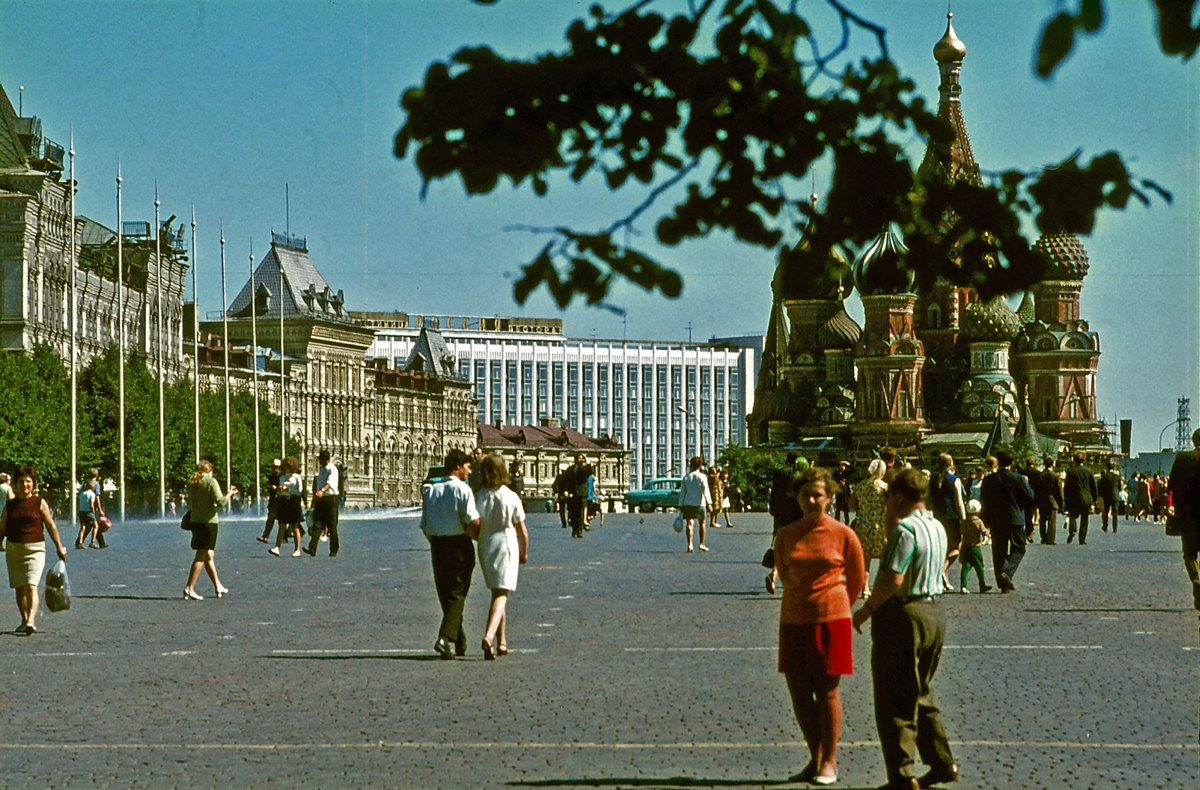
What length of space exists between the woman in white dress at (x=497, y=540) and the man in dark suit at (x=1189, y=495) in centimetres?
548

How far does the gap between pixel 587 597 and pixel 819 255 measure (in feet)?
68.2

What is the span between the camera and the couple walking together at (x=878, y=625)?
10352 mm

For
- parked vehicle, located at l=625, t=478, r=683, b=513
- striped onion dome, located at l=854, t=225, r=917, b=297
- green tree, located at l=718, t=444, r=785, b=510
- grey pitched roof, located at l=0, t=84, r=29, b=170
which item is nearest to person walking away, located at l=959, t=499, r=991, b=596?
striped onion dome, located at l=854, t=225, r=917, b=297

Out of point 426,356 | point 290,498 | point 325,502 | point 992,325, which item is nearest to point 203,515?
point 325,502

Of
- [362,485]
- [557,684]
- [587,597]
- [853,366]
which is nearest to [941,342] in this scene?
[853,366]

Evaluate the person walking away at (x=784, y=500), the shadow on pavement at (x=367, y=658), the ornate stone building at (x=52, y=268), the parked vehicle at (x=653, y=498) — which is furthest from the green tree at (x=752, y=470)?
the shadow on pavement at (x=367, y=658)

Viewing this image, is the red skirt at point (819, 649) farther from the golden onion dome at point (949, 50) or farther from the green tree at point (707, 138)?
the golden onion dome at point (949, 50)

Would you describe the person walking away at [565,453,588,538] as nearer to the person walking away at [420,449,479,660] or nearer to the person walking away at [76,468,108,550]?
the person walking away at [76,468,108,550]

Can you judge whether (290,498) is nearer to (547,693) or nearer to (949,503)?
(949,503)

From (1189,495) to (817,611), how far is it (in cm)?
909

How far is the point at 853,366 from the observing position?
566ft

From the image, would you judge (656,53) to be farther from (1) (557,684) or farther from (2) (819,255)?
(1) (557,684)

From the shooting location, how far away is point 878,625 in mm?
10500

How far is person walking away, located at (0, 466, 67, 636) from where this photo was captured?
20.2 meters
